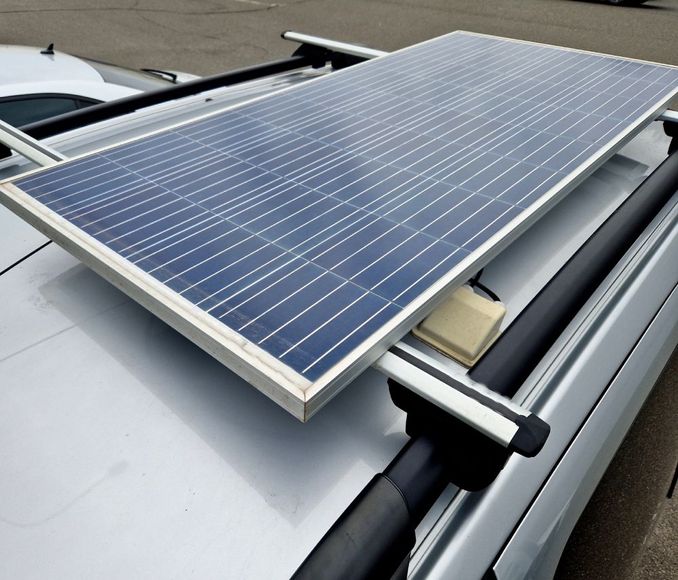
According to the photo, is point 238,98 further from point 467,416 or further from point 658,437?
point 658,437

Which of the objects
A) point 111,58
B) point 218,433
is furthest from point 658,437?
point 111,58

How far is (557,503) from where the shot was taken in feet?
5.07

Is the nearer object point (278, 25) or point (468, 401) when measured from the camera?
point (468, 401)

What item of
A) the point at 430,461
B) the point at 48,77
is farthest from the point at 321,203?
the point at 48,77

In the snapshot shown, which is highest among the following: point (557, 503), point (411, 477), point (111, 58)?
point (411, 477)

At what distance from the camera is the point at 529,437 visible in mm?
1087

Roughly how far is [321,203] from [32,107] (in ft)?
7.26

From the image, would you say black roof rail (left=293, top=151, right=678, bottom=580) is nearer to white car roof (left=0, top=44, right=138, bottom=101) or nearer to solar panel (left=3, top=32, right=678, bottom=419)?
solar panel (left=3, top=32, right=678, bottom=419)

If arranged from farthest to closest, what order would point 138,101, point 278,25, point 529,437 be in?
1. point 278,25
2. point 138,101
3. point 529,437

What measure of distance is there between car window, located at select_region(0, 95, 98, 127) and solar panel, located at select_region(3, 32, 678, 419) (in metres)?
1.40

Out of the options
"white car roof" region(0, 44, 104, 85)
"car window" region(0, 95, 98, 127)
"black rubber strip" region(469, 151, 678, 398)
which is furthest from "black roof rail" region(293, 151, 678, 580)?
"white car roof" region(0, 44, 104, 85)

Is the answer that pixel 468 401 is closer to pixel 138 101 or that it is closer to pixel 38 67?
pixel 138 101

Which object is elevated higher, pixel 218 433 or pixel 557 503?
pixel 218 433

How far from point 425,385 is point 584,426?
28.5 inches
